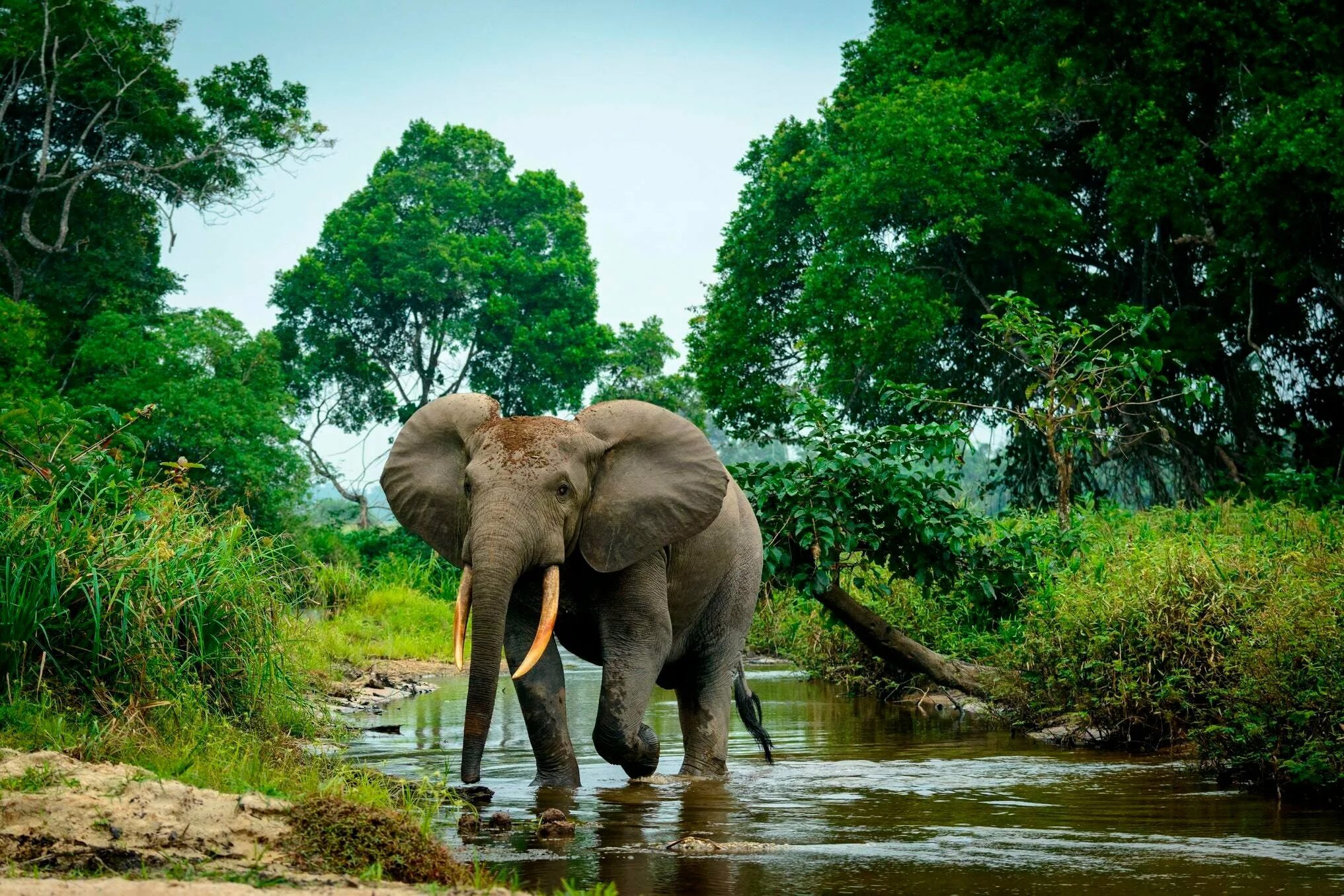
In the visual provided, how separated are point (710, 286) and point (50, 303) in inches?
614

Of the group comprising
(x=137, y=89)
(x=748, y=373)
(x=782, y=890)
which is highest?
(x=137, y=89)

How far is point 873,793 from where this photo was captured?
880cm

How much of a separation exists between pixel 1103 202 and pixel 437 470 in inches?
857

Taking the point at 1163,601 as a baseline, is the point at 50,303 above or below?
above

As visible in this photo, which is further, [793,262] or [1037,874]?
[793,262]

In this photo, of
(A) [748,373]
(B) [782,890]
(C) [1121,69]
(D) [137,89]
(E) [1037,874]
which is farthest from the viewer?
(A) [748,373]

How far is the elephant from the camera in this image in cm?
779

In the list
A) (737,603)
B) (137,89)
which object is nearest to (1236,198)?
(737,603)

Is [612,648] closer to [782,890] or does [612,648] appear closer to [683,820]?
[683,820]

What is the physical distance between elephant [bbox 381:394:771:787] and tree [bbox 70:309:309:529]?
20.0 metres

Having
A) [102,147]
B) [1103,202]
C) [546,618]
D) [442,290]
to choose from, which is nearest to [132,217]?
[102,147]

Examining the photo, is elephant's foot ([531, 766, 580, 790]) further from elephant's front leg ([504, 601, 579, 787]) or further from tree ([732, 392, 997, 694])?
tree ([732, 392, 997, 694])

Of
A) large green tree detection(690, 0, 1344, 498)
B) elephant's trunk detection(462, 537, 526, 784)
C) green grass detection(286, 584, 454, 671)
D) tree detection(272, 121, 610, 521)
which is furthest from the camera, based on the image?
tree detection(272, 121, 610, 521)

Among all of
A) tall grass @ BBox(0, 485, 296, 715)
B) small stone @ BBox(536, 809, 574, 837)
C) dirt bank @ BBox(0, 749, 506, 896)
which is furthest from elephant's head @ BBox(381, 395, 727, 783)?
dirt bank @ BBox(0, 749, 506, 896)
